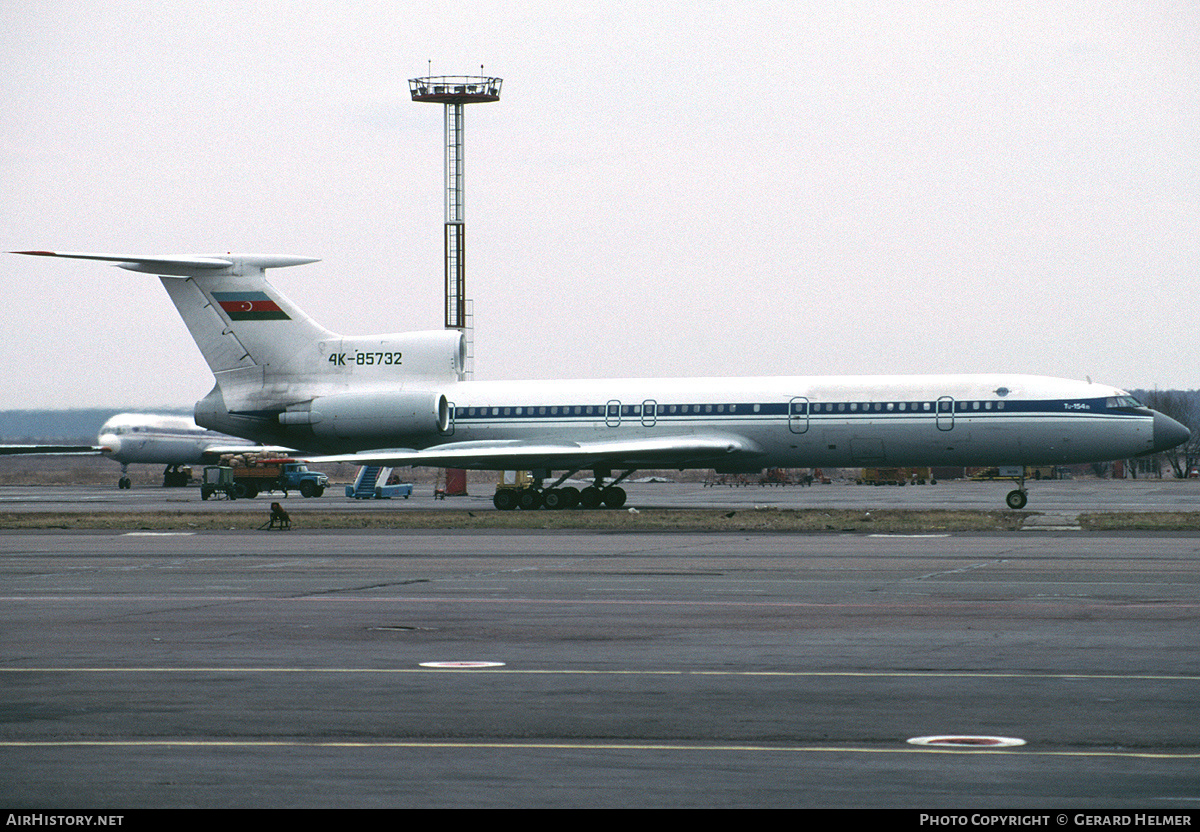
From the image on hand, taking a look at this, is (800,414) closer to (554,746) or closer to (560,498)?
(560,498)

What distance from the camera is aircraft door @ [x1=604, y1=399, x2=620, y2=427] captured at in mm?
45269

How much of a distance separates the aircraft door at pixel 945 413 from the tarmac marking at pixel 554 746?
33.5 m

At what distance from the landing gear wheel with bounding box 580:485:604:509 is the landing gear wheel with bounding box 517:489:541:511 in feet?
4.96

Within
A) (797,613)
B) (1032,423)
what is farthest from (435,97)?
(797,613)

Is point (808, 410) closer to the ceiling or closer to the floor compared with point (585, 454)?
closer to the ceiling

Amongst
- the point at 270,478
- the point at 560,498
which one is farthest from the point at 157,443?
the point at 560,498

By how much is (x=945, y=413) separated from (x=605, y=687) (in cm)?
3169

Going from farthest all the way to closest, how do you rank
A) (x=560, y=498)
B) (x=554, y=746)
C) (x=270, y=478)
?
(x=270, y=478)
(x=560, y=498)
(x=554, y=746)

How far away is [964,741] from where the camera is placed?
9297 millimetres

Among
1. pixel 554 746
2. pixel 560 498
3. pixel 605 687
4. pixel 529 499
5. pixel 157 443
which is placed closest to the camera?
pixel 554 746

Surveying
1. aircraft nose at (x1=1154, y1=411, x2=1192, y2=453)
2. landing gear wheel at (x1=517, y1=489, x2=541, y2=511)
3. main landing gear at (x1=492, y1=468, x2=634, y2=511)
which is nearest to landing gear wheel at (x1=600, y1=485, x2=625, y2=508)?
main landing gear at (x1=492, y1=468, x2=634, y2=511)

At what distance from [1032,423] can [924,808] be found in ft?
117

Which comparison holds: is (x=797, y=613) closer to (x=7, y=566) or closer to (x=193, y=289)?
(x=7, y=566)

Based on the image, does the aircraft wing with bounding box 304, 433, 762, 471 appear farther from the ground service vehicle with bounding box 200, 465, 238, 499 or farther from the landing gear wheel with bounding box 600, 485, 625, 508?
the ground service vehicle with bounding box 200, 465, 238, 499
